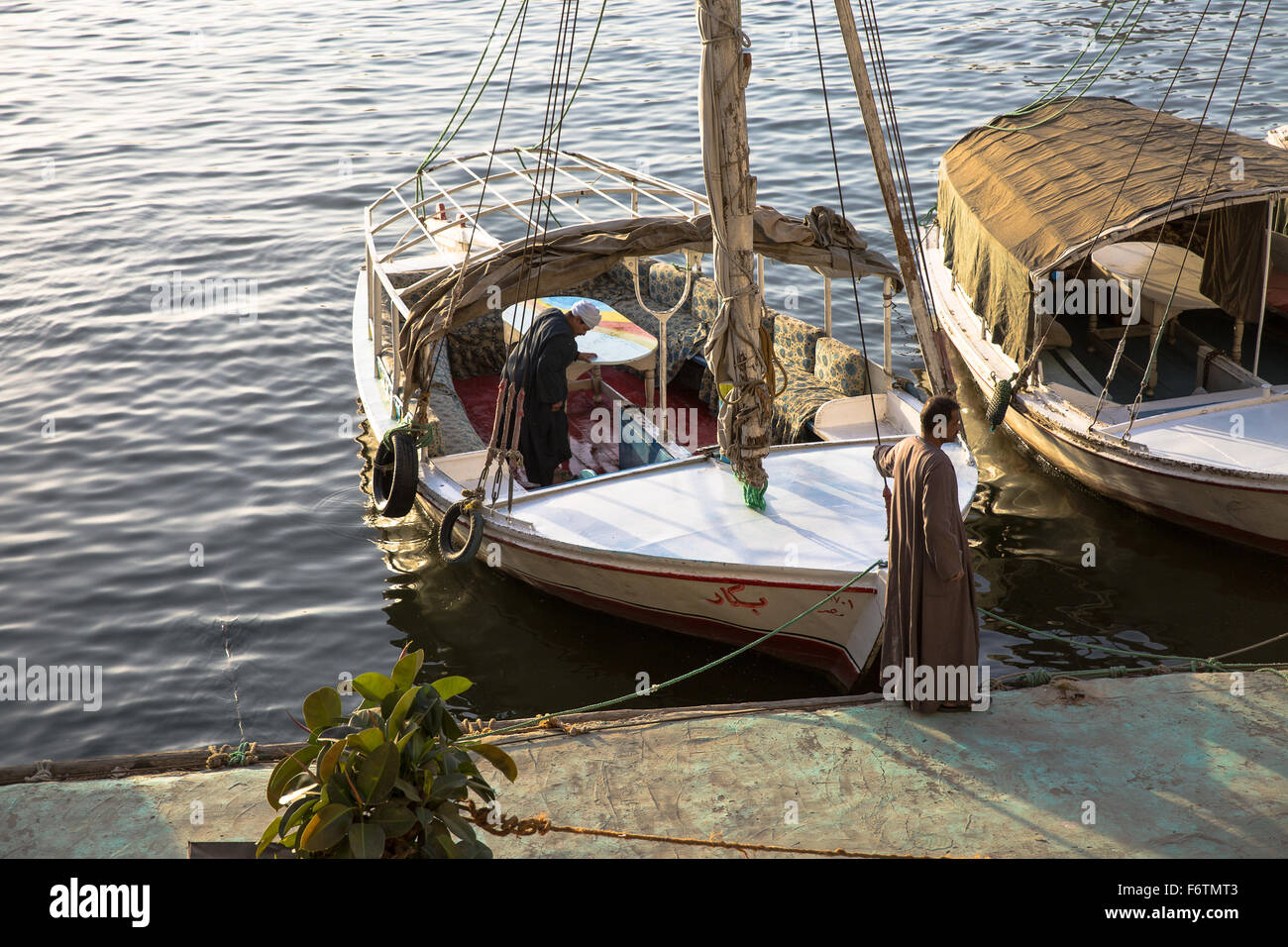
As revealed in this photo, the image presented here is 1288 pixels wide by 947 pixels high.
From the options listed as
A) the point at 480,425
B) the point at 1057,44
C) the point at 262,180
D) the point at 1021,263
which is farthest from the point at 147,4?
the point at 1021,263

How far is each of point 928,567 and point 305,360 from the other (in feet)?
32.6

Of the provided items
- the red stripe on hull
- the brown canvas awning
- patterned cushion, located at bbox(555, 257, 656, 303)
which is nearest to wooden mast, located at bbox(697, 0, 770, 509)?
the red stripe on hull

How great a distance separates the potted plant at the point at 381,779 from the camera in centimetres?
379

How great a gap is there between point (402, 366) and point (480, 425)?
1827 millimetres

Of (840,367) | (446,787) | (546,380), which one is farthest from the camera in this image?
(840,367)

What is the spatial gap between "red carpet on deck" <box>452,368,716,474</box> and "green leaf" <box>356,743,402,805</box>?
5840 millimetres

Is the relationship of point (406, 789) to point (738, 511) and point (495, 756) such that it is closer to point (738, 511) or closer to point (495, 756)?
point (495, 756)

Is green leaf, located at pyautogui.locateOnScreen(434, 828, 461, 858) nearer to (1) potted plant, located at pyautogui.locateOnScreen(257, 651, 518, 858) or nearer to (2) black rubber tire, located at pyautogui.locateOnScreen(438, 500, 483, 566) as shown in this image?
(1) potted plant, located at pyautogui.locateOnScreen(257, 651, 518, 858)

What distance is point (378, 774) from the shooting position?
12.4 ft

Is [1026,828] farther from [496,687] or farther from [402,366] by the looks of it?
[402,366]

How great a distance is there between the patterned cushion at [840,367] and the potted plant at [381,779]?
20.3ft

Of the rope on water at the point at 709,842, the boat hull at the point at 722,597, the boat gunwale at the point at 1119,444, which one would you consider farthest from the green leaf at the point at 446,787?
the boat gunwale at the point at 1119,444

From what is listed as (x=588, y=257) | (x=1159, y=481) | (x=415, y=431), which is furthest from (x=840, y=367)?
Result: (x=415, y=431)

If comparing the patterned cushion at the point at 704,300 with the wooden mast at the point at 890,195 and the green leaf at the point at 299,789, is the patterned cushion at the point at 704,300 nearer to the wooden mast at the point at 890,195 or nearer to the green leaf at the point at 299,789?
the wooden mast at the point at 890,195
